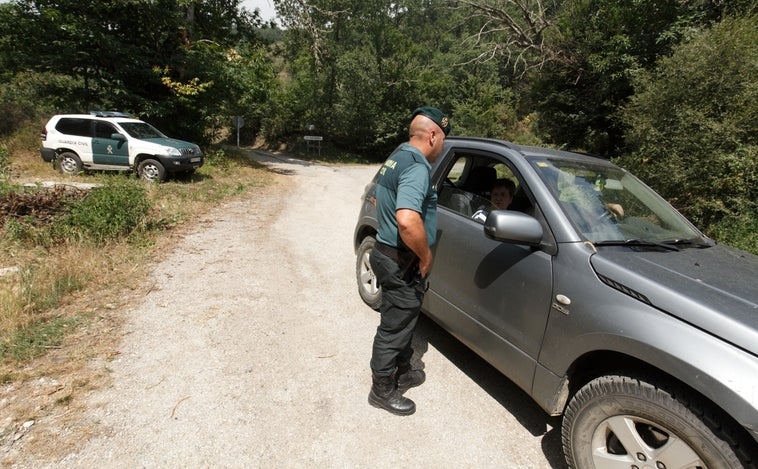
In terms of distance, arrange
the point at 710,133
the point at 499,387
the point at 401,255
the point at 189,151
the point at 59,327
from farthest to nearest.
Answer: the point at 189,151, the point at 710,133, the point at 59,327, the point at 499,387, the point at 401,255

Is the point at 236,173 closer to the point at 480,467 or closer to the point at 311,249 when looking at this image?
the point at 311,249

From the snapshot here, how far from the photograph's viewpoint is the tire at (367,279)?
13.0 ft

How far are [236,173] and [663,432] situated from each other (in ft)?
44.6

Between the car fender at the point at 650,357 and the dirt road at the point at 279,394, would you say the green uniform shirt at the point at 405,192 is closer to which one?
the car fender at the point at 650,357

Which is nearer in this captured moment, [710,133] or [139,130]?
[710,133]

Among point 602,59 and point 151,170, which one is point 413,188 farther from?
point 602,59

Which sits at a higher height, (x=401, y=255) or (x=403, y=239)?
(x=403, y=239)

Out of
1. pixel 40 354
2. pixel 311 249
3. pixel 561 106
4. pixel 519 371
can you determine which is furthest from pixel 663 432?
pixel 561 106

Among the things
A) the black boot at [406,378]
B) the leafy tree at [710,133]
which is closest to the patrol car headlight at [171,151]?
the black boot at [406,378]

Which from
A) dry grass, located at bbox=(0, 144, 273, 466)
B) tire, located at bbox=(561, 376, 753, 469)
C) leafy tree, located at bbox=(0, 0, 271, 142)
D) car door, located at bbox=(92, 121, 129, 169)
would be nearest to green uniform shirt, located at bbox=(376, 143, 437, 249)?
tire, located at bbox=(561, 376, 753, 469)

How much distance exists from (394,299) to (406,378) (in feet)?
2.77

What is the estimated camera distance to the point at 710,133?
6.12 metres

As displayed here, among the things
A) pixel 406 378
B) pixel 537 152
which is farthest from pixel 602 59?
pixel 406 378

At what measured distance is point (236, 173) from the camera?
13.3 m
